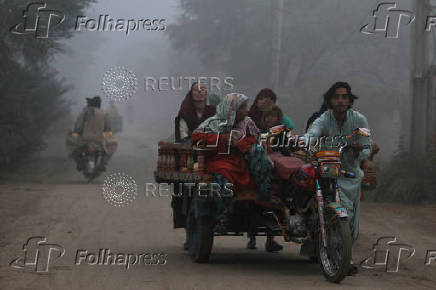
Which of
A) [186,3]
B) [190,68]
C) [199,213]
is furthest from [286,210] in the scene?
[190,68]

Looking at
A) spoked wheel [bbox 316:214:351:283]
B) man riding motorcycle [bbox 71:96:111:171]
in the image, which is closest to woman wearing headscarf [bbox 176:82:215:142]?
spoked wheel [bbox 316:214:351:283]

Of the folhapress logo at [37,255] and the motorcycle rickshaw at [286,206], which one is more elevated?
the motorcycle rickshaw at [286,206]

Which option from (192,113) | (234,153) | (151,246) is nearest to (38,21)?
(151,246)

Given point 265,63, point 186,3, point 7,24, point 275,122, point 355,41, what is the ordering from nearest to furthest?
point 275,122
point 7,24
point 355,41
point 265,63
point 186,3

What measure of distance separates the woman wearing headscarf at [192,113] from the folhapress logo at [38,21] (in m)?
11.3

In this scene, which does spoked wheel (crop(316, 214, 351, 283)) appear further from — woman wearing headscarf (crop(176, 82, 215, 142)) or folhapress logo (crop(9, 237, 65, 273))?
folhapress logo (crop(9, 237, 65, 273))

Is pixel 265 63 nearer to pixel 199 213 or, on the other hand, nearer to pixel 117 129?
pixel 117 129

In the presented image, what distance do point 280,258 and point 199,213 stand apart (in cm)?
162

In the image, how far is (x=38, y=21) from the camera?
2070cm

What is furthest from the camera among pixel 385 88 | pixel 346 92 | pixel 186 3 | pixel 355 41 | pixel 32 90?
pixel 186 3

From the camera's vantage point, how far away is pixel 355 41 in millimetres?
35438

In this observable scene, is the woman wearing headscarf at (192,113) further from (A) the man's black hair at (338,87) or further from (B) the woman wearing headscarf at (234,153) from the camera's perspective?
(A) the man's black hair at (338,87)

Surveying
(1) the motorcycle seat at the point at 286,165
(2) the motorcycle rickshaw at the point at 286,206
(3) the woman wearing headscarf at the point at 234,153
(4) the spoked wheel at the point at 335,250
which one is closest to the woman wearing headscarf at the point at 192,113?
(2) the motorcycle rickshaw at the point at 286,206

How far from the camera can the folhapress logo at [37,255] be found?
340 inches
